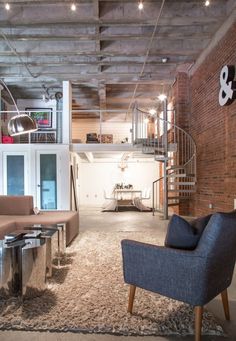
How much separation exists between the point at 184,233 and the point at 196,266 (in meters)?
0.31

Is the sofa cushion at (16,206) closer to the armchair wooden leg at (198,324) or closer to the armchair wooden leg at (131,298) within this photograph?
the armchair wooden leg at (131,298)

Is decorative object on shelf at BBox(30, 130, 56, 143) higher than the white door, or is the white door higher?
decorative object on shelf at BBox(30, 130, 56, 143)

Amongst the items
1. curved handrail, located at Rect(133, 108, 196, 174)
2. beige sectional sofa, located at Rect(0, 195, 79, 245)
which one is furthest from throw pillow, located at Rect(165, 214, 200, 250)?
curved handrail, located at Rect(133, 108, 196, 174)

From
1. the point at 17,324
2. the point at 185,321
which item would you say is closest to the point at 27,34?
the point at 17,324

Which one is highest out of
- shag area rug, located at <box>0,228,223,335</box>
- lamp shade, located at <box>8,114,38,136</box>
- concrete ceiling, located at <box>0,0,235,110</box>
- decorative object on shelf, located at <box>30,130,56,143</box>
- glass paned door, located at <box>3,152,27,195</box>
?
concrete ceiling, located at <box>0,0,235,110</box>

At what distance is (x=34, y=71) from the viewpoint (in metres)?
7.97

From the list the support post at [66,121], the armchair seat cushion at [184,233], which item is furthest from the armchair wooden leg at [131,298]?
the support post at [66,121]

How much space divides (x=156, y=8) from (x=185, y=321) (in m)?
5.06

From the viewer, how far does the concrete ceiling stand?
5.13m

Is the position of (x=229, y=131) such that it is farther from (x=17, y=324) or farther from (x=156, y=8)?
(x=17, y=324)

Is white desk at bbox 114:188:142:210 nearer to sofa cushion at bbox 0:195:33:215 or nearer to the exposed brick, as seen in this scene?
the exposed brick

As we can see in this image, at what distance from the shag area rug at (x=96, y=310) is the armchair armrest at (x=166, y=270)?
0.93 feet

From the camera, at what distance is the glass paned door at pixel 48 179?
8.13 meters

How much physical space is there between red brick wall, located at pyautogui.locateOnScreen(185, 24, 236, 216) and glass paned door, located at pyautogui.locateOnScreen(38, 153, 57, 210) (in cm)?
396
